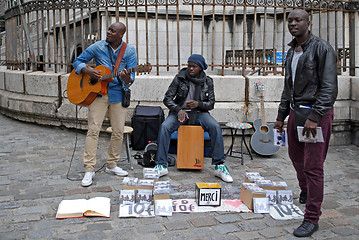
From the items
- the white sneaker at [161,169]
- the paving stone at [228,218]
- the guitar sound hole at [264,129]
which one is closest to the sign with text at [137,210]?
the paving stone at [228,218]

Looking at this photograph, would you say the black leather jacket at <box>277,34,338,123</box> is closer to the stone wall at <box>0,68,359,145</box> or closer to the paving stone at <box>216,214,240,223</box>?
the paving stone at <box>216,214,240,223</box>

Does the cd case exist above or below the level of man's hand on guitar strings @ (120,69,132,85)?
below

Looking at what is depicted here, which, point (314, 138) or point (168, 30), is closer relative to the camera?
point (314, 138)

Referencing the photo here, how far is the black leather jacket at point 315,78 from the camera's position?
3.68 m

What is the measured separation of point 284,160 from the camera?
6.54 meters

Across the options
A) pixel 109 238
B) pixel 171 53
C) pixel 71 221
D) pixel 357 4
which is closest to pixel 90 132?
pixel 71 221

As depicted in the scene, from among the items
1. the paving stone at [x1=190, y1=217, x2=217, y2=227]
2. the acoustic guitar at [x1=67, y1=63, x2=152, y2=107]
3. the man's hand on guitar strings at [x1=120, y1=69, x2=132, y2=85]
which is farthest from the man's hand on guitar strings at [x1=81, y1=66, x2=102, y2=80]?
the paving stone at [x1=190, y1=217, x2=217, y2=227]

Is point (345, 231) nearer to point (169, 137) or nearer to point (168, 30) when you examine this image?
point (169, 137)

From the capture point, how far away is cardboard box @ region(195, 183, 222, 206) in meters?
4.33

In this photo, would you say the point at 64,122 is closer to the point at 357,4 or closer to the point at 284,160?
the point at 284,160

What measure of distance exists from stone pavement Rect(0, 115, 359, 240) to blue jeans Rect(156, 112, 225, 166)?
0.26 m

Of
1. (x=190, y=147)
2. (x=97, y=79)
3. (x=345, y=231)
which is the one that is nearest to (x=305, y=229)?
(x=345, y=231)

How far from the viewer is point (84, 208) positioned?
4203 mm

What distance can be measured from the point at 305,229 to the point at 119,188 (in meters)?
2.24
